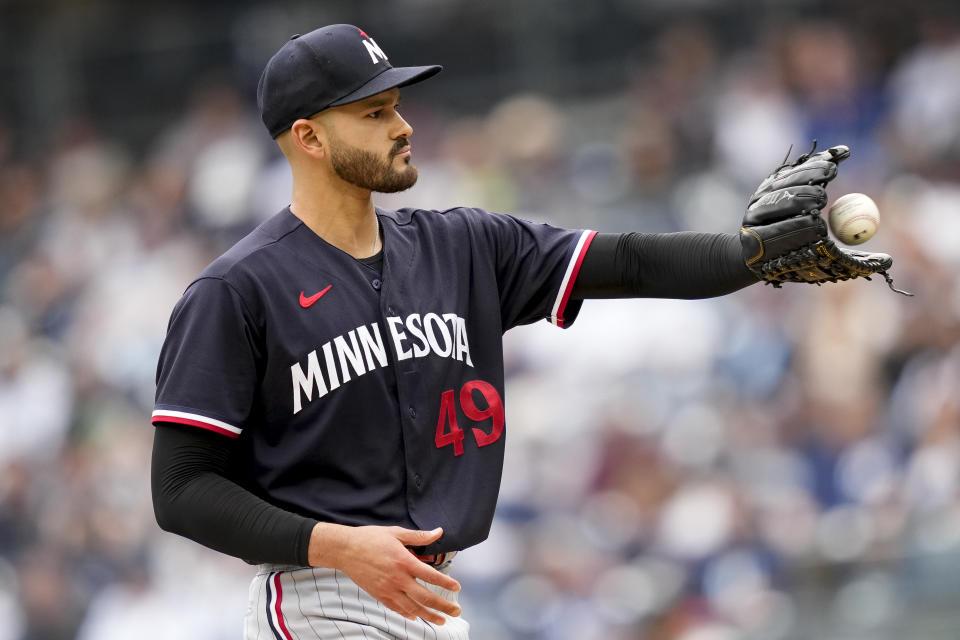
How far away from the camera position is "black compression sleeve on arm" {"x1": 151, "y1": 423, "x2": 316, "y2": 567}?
2551 millimetres

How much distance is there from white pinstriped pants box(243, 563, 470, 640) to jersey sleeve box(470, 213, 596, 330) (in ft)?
2.22

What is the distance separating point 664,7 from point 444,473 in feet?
22.9

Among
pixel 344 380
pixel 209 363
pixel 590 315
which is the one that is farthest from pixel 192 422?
pixel 590 315

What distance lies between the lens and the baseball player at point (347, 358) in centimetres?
264

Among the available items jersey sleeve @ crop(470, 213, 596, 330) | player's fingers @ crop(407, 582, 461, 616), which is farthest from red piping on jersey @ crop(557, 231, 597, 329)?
player's fingers @ crop(407, 582, 461, 616)

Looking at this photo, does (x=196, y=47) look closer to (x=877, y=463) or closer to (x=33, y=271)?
(x=33, y=271)

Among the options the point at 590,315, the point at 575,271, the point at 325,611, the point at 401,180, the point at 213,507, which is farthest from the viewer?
the point at 590,315

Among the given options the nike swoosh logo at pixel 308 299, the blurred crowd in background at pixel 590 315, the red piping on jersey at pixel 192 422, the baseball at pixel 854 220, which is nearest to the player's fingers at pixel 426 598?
the red piping on jersey at pixel 192 422

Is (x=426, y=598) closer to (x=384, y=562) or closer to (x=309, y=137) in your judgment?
(x=384, y=562)

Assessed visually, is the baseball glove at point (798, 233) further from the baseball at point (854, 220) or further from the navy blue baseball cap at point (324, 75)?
the navy blue baseball cap at point (324, 75)

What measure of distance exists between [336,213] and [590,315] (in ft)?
15.5

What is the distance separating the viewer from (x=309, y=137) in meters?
2.88

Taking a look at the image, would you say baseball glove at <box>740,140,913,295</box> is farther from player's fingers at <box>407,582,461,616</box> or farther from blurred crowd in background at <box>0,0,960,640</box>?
blurred crowd in background at <box>0,0,960,640</box>

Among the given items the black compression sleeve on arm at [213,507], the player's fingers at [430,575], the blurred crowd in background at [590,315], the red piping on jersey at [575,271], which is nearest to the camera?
the player's fingers at [430,575]
